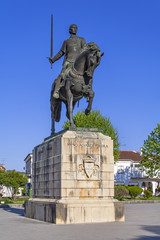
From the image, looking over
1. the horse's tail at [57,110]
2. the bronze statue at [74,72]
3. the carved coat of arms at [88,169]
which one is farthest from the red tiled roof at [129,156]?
the carved coat of arms at [88,169]

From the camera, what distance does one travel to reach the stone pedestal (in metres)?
12.6

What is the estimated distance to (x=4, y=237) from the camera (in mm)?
9203

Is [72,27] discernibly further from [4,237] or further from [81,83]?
[4,237]

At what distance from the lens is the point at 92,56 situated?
44.1ft

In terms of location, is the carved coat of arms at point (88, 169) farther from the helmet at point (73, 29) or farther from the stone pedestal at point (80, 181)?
the helmet at point (73, 29)

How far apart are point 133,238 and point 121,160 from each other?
70.3 m

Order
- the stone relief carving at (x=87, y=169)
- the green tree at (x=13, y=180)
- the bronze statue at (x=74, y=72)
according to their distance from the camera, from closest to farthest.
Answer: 1. the stone relief carving at (x=87, y=169)
2. the bronze statue at (x=74, y=72)
3. the green tree at (x=13, y=180)

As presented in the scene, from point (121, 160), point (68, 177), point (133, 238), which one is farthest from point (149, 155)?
point (133, 238)

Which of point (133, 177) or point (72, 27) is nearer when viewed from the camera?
point (72, 27)

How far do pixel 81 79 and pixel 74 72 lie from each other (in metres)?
0.40

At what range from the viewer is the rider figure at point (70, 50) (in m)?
14.8

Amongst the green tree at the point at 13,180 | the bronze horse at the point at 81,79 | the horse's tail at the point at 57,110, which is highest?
the bronze horse at the point at 81,79

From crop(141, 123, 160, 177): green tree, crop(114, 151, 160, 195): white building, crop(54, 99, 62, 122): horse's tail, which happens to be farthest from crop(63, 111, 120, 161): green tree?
crop(114, 151, 160, 195): white building

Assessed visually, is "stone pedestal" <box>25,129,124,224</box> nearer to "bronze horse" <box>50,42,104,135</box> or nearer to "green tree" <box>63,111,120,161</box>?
"bronze horse" <box>50,42,104,135</box>
